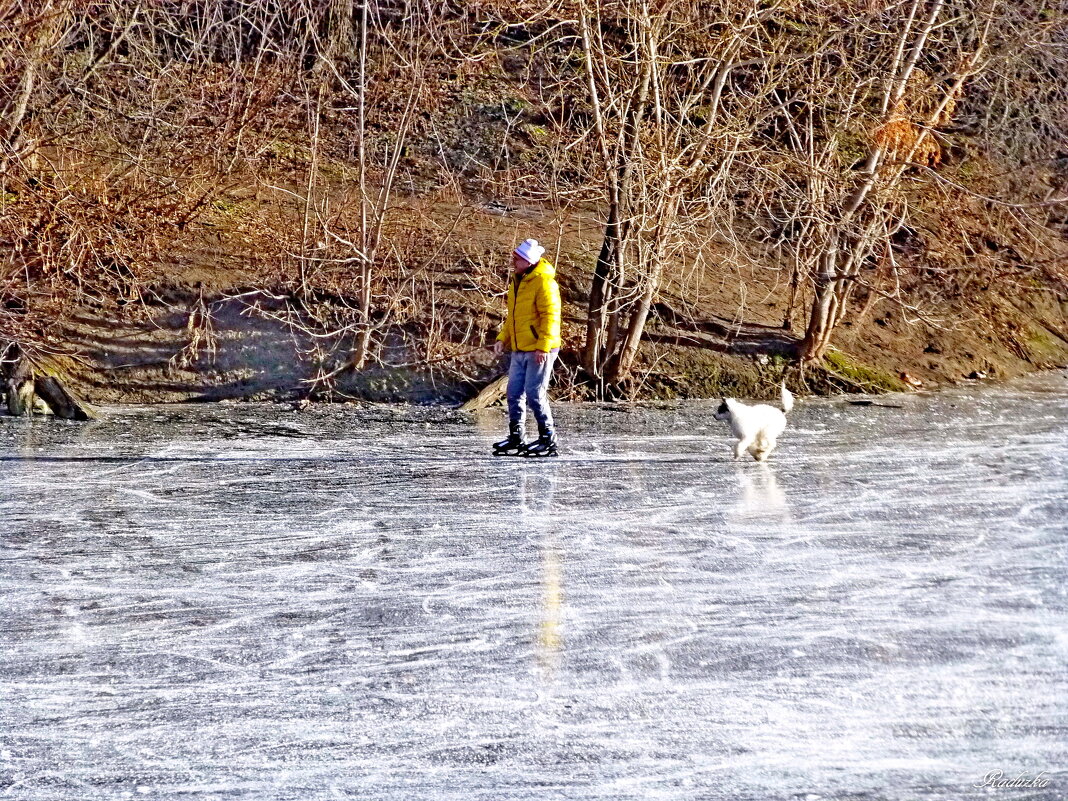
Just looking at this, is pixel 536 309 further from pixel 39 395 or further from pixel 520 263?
pixel 39 395

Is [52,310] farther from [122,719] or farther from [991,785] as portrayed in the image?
[991,785]

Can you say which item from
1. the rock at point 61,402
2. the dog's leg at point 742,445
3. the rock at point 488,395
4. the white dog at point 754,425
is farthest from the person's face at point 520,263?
the rock at point 61,402

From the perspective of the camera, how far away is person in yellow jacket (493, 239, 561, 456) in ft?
34.1

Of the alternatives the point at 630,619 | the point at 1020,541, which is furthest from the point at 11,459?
the point at 1020,541

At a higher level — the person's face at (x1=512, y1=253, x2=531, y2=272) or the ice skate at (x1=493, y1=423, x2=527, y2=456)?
the person's face at (x1=512, y1=253, x2=531, y2=272)

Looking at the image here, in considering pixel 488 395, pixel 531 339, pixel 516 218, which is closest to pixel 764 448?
pixel 531 339

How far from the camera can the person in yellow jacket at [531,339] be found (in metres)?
10.4

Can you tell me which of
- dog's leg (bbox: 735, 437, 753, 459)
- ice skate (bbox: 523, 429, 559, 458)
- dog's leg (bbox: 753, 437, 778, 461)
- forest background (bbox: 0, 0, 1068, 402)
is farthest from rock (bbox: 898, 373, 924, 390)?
ice skate (bbox: 523, 429, 559, 458)

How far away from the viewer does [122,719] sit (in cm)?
509

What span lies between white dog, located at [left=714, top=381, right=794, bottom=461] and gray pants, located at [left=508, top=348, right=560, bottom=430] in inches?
60.3

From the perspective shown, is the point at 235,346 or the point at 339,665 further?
the point at 235,346

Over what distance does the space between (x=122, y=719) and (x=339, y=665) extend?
1010 millimetres

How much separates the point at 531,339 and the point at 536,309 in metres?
0.26

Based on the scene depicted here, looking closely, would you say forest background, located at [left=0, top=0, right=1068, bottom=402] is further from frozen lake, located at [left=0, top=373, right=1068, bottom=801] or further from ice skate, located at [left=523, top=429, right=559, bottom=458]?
frozen lake, located at [left=0, top=373, right=1068, bottom=801]
